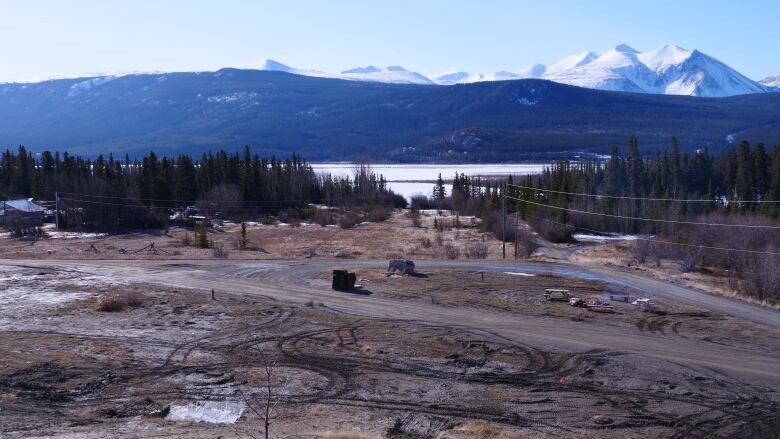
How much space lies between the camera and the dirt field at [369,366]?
17594 millimetres

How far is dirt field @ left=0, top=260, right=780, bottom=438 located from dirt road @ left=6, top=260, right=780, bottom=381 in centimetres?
18

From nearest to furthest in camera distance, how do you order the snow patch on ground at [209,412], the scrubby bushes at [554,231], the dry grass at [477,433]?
the dry grass at [477,433] → the snow patch on ground at [209,412] → the scrubby bushes at [554,231]

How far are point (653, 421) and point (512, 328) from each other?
969 centimetres

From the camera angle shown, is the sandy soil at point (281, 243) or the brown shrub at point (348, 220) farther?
the brown shrub at point (348, 220)

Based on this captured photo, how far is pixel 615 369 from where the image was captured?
73.1ft

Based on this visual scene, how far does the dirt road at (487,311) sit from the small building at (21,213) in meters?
27.1

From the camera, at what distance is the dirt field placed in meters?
17.6

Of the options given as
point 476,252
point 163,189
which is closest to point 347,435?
point 476,252

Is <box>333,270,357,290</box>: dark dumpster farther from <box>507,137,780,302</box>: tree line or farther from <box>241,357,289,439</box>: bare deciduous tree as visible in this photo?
<box>507,137,780,302</box>: tree line

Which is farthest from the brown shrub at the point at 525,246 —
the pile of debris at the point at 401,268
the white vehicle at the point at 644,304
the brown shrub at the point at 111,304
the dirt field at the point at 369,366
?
the brown shrub at the point at 111,304

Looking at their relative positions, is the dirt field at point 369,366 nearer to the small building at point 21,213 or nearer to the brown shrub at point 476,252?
the brown shrub at point 476,252

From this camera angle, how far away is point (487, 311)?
30.7m

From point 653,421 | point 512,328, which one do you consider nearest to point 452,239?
point 512,328

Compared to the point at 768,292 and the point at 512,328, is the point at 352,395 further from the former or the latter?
the point at 768,292
